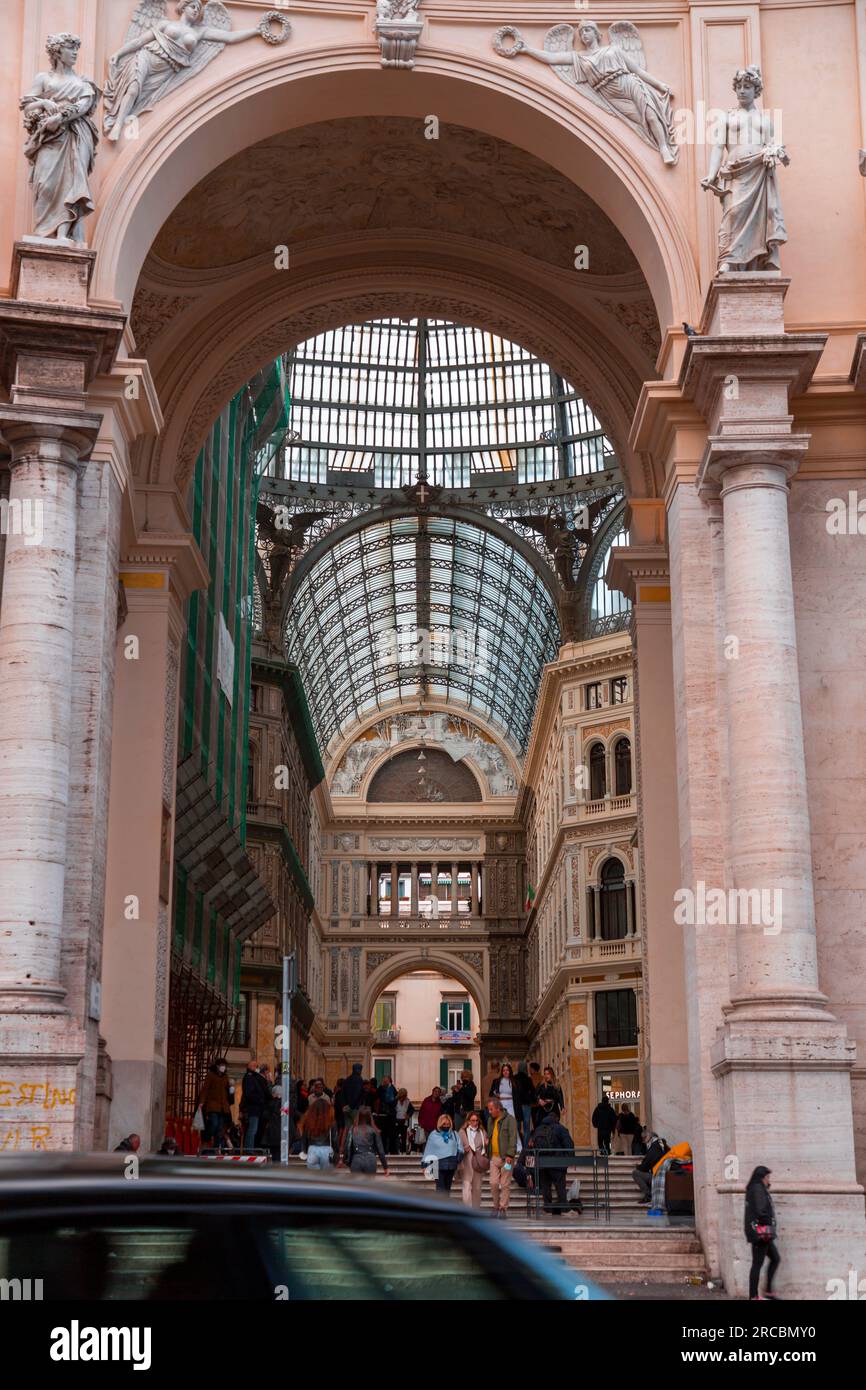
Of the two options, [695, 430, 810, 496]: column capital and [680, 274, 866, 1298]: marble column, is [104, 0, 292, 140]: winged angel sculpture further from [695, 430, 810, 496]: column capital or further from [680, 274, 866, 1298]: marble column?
[695, 430, 810, 496]: column capital

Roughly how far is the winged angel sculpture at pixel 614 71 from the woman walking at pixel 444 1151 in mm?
12898

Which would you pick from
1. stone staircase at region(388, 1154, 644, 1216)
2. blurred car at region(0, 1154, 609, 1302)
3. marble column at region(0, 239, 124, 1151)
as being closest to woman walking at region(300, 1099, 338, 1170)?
stone staircase at region(388, 1154, 644, 1216)

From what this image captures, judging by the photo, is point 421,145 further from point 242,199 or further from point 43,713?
point 43,713

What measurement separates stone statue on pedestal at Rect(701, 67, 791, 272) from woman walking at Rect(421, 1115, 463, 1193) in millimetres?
11615

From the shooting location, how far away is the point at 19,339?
1808 cm

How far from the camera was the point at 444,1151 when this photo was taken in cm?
2295

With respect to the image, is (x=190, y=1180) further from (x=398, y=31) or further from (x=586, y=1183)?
(x=586, y=1183)

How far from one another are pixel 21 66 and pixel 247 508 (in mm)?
27627

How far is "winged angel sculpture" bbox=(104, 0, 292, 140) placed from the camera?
1984 centimetres

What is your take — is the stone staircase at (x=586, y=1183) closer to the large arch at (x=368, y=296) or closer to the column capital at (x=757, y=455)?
the column capital at (x=757, y=455)

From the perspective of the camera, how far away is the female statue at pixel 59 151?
1858cm
